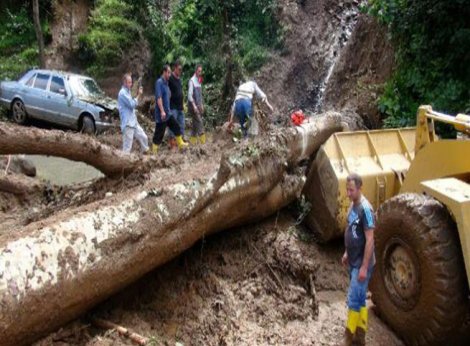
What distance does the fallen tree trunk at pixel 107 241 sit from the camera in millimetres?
4141

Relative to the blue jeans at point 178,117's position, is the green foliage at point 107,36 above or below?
above

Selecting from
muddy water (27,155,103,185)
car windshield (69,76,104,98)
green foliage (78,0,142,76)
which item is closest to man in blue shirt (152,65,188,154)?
muddy water (27,155,103,185)

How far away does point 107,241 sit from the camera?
4.80 meters

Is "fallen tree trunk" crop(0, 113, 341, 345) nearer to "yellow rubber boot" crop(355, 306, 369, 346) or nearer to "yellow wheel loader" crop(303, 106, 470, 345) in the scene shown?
"yellow wheel loader" crop(303, 106, 470, 345)

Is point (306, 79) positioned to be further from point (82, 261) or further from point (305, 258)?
point (82, 261)

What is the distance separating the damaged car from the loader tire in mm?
10015

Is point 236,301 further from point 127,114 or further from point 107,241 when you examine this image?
point 127,114

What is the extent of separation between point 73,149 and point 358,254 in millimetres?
3945

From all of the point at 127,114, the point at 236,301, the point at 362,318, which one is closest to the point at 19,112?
the point at 127,114

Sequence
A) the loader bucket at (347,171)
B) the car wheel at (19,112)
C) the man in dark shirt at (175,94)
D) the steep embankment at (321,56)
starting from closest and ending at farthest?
1. the loader bucket at (347,171)
2. the man in dark shirt at (175,94)
3. the steep embankment at (321,56)
4. the car wheel at (19,112)

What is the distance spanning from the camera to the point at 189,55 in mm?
18750

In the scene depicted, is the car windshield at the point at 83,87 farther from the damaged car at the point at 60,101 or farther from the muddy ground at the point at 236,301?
the muddy ground at the point at 236,301

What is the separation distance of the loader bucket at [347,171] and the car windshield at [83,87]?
28.9 ft

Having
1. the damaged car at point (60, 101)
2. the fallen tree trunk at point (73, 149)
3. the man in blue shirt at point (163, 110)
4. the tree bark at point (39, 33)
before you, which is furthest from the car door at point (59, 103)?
the fallen tree trunk at point (73, 149)
